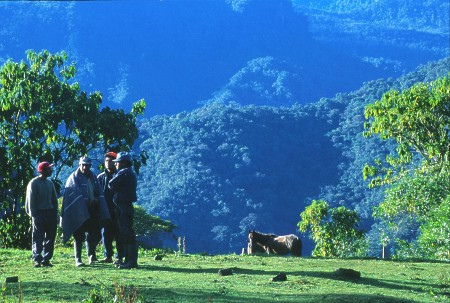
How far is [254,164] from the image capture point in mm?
104438

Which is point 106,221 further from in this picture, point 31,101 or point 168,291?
point 31,101

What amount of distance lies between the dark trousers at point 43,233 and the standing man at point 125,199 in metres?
1.44

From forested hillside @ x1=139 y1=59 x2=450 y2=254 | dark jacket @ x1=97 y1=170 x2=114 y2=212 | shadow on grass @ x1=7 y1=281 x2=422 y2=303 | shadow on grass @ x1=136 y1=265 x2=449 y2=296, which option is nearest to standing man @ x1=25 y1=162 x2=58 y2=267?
dark jacket @ x1=97 y1=170 x2=114 y2=212

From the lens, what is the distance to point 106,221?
16422mm

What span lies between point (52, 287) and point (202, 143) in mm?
97253

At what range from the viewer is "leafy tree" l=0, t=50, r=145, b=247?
26469 mm

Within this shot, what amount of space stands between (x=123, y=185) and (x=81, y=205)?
4.44ft

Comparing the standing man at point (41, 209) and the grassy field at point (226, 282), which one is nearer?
the grassy field at point (226, 282)

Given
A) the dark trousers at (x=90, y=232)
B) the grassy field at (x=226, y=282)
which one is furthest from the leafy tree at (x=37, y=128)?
the dark trousers at (x=90, y=232)

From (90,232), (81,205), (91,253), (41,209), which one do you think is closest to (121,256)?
(91,253)

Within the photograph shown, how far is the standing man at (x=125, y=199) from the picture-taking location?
49.2 feet

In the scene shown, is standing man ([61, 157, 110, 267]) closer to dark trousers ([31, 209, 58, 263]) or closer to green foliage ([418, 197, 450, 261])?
dark trousers ([31, 209, 58, 263])

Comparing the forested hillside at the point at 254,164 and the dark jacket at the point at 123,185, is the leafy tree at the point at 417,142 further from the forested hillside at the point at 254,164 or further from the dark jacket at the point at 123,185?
the forested hillside at the point at 254,164

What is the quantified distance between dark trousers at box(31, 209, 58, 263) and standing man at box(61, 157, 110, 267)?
0.26 metres
